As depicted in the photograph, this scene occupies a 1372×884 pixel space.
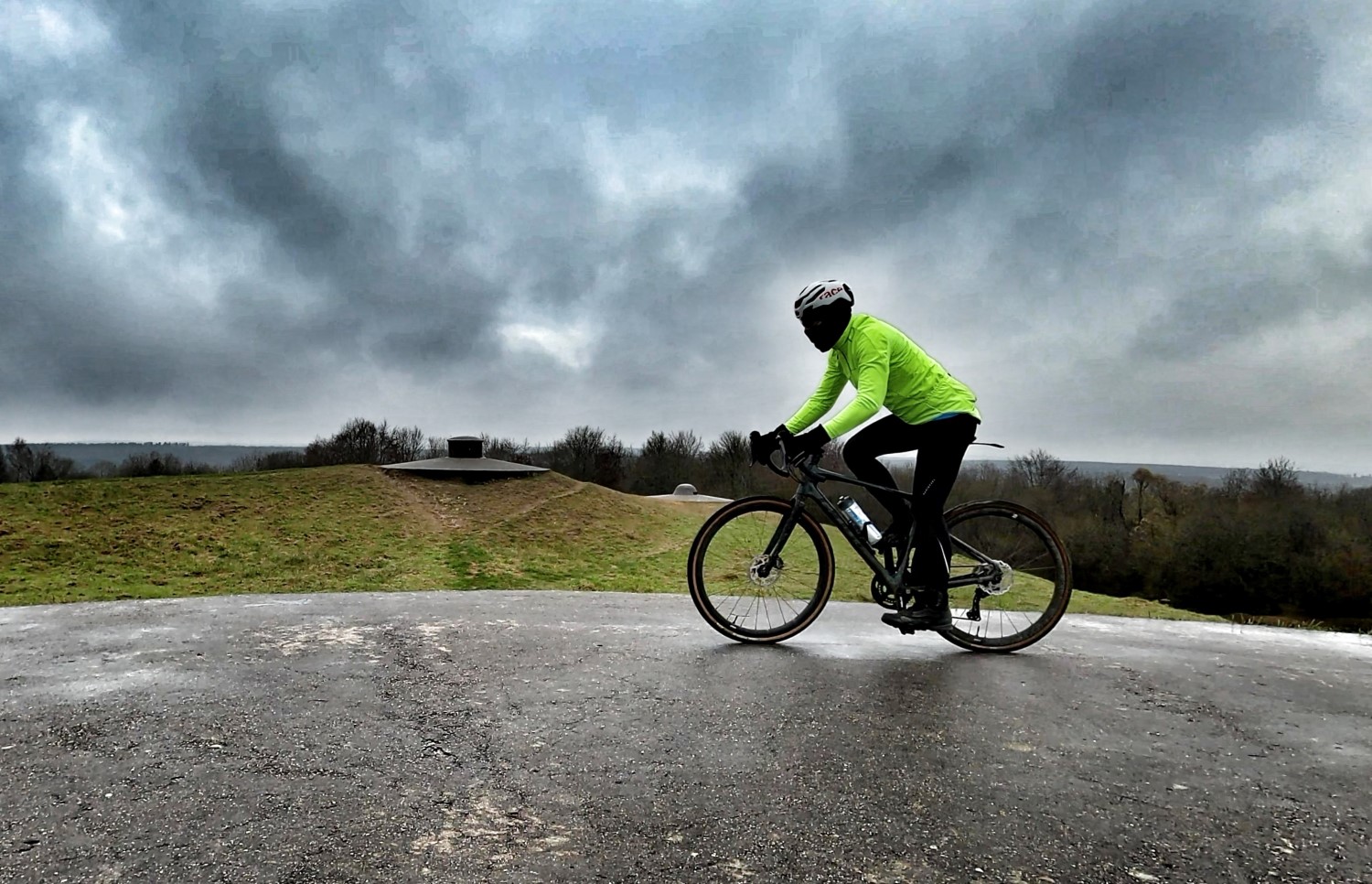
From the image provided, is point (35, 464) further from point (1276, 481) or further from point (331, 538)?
point (1276, 481)

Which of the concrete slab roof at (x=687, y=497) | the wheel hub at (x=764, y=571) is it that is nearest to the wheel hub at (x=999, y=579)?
the wheel hub at (x=764, y=571)

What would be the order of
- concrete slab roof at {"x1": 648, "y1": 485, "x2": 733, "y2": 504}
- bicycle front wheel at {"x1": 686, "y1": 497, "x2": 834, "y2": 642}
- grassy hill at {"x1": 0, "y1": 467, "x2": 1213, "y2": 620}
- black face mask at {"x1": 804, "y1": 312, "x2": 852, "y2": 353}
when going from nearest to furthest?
black face mask at {"x1": 804, "y1": 312, "x2": 852, "y2": 353}, bicycle front wheel at {"x1": 686, "y1": 497, "x2": 834, "y2": 642}, grassy hill at {"x1": 0, "y1": 467, "x2": 1213, "y2": 620}, concrete slab roof at {"x1": 648, "y1": 485, "x2": 733, "y2": 504}

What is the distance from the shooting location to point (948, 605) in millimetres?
Answer: 4691

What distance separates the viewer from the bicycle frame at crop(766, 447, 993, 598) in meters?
4.69

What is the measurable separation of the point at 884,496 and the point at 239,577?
11.7 meters

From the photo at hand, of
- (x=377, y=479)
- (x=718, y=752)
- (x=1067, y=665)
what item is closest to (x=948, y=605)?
(x=1067, y=665)

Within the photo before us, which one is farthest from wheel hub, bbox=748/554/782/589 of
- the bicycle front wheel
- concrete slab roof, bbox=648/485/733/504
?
concrete slab roof, bbox=648/485/733/504

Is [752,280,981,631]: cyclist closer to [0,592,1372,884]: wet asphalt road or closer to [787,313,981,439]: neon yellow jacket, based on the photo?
[787,313,981,439]: neon yellow jacket

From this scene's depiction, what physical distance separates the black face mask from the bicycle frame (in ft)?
2.39

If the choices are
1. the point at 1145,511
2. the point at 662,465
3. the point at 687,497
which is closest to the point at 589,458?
the point at 662,465

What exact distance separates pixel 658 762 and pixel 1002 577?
2.97 meters

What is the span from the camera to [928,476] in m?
4.66

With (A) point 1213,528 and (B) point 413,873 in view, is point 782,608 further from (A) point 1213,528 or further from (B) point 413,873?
(A) point 1213,528

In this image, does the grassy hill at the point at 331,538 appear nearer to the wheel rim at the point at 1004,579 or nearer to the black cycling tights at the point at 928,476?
the wheel rim at the point at 1004,579
